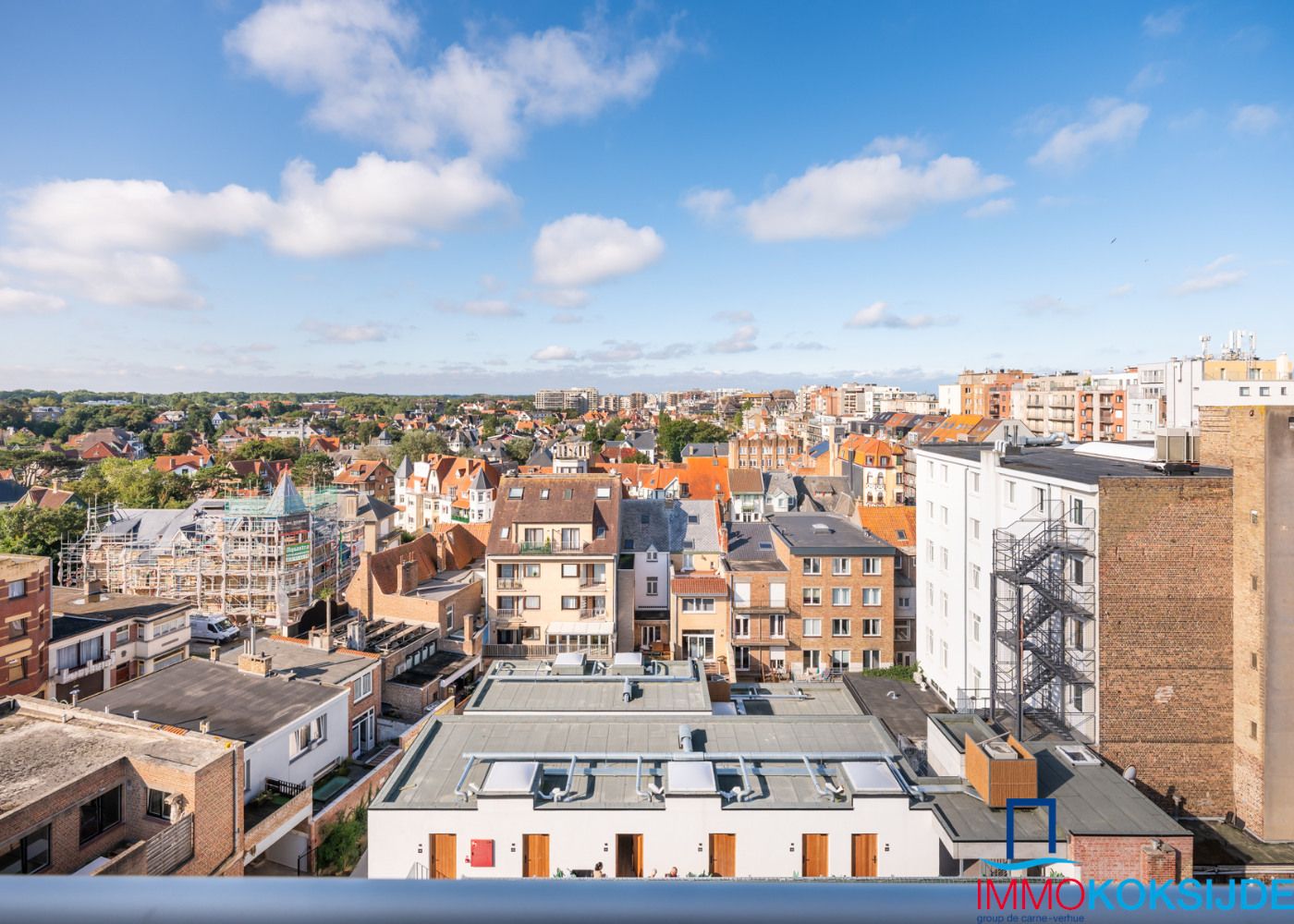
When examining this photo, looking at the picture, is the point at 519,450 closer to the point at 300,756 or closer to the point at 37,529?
the point at 37,529

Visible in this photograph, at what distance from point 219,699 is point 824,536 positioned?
1869cm

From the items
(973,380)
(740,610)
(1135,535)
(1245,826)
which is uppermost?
(973,380)

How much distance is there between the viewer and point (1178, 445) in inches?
607

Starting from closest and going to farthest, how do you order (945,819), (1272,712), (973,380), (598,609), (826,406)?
(945,819)
(1272,712)
(598,609)
(973,380)
(826,406)

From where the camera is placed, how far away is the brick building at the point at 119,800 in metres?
11.3

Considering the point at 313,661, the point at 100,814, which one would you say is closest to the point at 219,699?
the point at 313,661

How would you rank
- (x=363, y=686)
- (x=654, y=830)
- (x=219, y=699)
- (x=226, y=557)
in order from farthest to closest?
(x=226, y=557), (x=363, y=686), (x=219, y=699), (x=654, y=830)

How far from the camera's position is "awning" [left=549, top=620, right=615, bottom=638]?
25.5m

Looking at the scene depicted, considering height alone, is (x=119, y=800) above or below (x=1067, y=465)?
below

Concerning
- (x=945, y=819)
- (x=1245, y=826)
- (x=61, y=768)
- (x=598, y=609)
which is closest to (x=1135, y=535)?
(x=1245, y=826)

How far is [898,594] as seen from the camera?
25.4m

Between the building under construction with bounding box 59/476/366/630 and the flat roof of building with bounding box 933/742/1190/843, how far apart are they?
85.8 ft

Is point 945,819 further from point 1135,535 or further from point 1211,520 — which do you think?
point 1211,520

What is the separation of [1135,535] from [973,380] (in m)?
77.8
